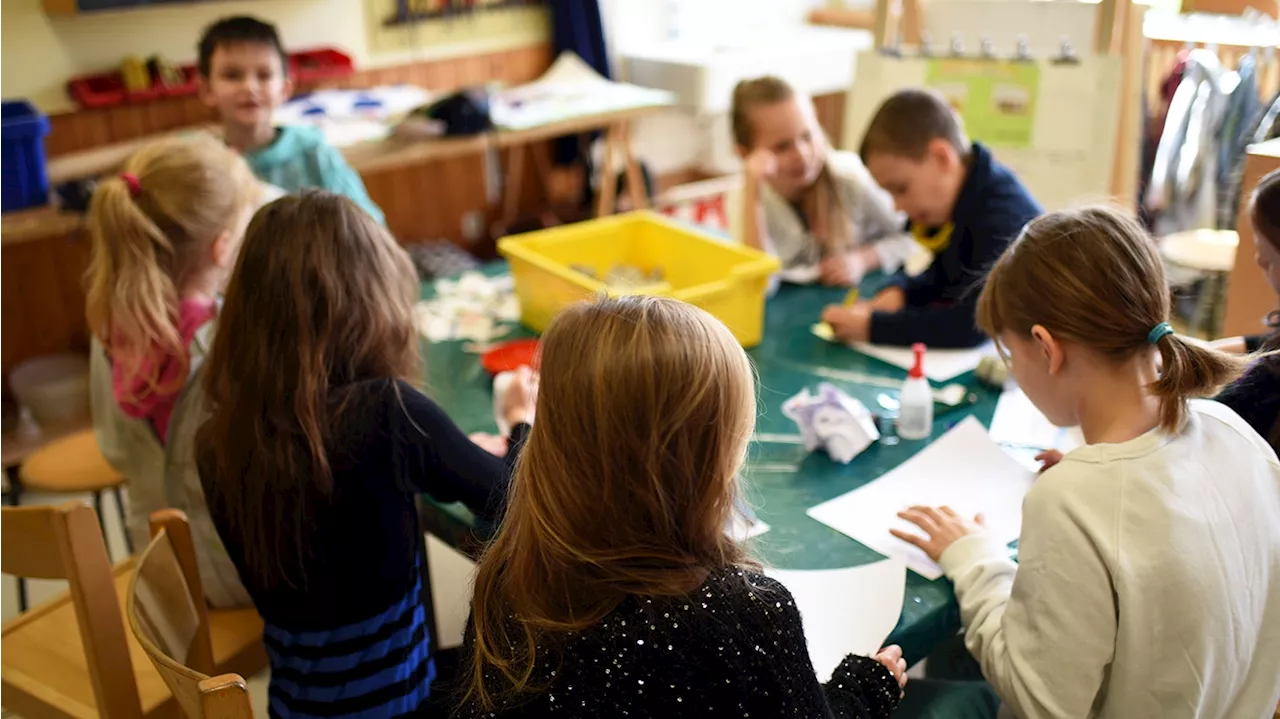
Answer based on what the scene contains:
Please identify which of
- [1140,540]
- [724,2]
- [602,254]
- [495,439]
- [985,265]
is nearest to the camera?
[1140,540]

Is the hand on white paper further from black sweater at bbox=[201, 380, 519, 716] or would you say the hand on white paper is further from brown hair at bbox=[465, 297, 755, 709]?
black sweater at bbox=[201, 380, 519, 716]

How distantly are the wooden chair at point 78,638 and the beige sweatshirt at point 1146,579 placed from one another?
3.64 ft

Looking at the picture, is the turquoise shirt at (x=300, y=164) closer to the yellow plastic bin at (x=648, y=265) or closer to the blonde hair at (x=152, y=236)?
the yellow plastic bin at (x=648, y=265)

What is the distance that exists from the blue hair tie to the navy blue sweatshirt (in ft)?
2.62

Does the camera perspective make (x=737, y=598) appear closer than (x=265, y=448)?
Yes

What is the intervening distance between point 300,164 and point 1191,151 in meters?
2.93

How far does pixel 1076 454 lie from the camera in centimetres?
122

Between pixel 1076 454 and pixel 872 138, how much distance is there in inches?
43.6

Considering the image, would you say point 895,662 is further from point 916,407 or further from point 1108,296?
point 916,407

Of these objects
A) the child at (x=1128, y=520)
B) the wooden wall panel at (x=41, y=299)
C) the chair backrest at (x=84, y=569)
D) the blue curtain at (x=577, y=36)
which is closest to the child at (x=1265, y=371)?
the child at (x=1128, y=520)

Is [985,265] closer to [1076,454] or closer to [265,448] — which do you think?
[1076,454]

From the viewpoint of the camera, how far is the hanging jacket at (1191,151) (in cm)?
358

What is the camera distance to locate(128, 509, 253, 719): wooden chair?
3.70 feet

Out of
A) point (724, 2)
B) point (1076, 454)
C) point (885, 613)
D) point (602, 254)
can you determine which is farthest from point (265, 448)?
point (724, 2)
